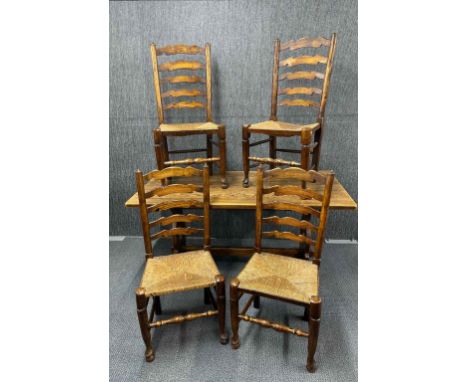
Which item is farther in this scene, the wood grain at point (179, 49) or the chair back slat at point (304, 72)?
the wood grain at point (179, 49)

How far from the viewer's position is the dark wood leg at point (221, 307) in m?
1.73

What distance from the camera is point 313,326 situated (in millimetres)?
1584

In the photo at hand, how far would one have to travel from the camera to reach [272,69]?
102 inches

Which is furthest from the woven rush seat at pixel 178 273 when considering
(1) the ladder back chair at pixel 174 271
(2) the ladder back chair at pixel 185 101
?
(2) the ladder back chair at pixel 185 101

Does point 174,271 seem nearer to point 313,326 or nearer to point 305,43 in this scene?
point 313,326

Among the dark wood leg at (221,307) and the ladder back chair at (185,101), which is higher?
the ladder back chair at (185,101)

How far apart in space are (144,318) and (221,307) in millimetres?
413

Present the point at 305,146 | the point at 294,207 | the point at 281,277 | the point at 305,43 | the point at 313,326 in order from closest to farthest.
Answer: the point at 313,326, the point at 281,277, the point at 294,207, the point at 305,146, the point at 305,43

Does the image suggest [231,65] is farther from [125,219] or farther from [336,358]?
[336,358]

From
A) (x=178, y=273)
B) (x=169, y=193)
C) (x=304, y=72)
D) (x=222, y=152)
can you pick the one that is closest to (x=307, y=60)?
(x=304, y=72)

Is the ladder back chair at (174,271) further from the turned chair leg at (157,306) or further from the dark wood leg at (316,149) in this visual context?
the dark wood leg at (316,149)

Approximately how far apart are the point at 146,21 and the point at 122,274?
2.03 metres

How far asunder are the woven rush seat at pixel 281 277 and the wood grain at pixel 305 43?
1481 millimetres

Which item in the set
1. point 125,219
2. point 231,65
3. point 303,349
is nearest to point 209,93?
point 231,65
